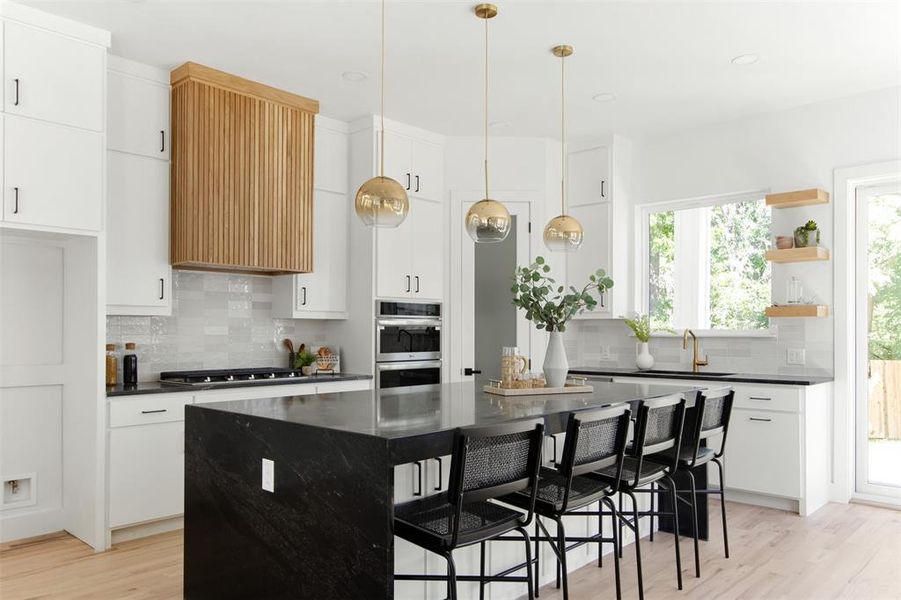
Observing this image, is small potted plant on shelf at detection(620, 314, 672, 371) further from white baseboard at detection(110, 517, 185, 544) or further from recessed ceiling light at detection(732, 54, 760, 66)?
white baseboard at detection(110, 517, 185, 544)

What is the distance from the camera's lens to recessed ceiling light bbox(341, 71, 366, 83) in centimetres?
451

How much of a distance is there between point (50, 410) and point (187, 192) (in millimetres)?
1536

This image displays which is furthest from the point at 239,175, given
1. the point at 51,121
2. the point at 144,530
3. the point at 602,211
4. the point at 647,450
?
the point at 647,450

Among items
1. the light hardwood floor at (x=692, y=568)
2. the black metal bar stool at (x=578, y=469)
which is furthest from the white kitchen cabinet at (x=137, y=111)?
the black metal bar stool at (x=578, y=469)

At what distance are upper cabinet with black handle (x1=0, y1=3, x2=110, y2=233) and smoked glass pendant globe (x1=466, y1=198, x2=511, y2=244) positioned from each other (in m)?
2.11

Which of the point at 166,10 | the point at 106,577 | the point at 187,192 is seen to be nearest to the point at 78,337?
the point at 187,192

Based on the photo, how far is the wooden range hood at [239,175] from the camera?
14.4ft

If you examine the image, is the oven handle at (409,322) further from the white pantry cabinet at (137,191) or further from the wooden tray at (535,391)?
the wooden tray at (535,391)

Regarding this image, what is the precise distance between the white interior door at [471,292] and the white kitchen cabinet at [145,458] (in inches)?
93.9

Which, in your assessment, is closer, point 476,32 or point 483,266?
point 476,32

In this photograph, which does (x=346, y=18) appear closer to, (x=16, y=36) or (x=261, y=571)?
(x=16, y=36)

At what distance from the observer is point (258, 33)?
12.8 feet

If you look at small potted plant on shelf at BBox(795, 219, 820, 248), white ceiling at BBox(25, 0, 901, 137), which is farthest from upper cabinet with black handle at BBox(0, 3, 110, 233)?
small potted plant on shelf at BBox(795, 219, 820, 248)

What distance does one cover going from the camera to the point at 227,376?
4.73 m
